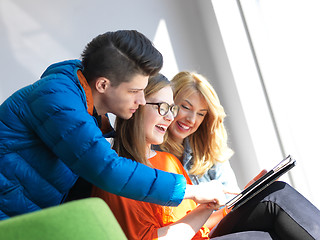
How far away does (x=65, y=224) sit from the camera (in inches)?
34.0

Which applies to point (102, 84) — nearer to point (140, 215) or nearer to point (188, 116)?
point (140, 215)

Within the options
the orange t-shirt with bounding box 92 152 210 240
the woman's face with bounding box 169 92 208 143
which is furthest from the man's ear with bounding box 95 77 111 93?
Answer: the woman's face with bounding box 169 92 208 143

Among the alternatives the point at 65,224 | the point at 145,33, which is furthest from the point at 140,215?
the point at 145,33

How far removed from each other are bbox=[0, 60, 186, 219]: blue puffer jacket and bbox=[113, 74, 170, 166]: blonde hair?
35cm

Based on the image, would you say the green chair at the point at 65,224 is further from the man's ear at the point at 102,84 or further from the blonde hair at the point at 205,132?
the blonde hair at the point at 205,132

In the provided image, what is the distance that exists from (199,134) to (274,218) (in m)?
0.91

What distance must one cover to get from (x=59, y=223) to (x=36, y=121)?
2.26 ft

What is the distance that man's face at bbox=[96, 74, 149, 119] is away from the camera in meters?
1.71

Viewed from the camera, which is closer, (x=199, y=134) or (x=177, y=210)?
(x=177, y=210)

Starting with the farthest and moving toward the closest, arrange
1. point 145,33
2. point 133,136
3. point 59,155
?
point 145,33 < point 133,136 < point 59,155

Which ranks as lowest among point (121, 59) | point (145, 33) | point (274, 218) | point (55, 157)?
point (274, 218)

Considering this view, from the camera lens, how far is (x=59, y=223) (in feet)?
2.82

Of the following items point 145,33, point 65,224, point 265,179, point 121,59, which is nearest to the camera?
point 65,224

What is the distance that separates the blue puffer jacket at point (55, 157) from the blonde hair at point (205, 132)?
87 centimetres
